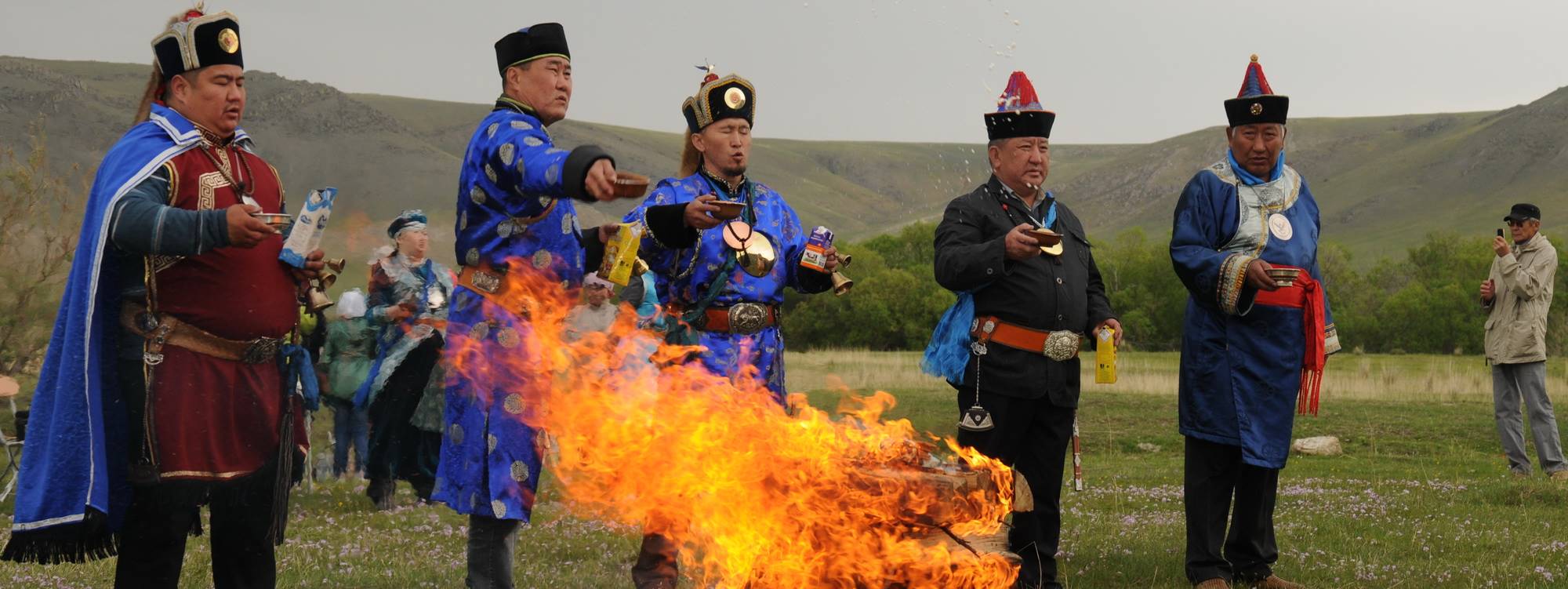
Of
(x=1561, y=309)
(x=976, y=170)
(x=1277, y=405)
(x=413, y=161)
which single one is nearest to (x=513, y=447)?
(x=976, y=170)

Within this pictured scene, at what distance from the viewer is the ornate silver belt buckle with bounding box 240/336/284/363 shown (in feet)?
14.3

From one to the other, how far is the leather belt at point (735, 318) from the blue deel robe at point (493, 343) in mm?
1168

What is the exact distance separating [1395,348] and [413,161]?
46.1 m

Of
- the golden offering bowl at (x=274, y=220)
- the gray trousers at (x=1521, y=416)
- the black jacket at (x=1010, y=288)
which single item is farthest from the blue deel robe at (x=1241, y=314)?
the gray trousers at (x=1521, y=416)

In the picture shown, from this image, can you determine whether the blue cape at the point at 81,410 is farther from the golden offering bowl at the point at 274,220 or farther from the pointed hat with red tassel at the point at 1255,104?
the pointed hat with red tassel at the point at 1255,104

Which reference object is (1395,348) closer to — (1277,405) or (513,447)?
(1277,405)

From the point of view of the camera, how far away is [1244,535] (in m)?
6.35

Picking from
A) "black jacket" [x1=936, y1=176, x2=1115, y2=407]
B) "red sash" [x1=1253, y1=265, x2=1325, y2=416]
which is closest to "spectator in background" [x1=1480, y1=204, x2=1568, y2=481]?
"red sash" [x1=1253, y1=265, x2=1325, y2=416]

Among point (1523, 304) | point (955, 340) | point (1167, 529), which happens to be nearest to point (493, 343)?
point (955, 340)

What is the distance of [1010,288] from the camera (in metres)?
5.98

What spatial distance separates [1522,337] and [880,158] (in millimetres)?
170173

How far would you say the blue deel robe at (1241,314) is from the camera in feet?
19.6

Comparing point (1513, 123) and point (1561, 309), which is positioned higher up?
point (1513, 123)

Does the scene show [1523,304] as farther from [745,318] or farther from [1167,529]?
[745,318]
